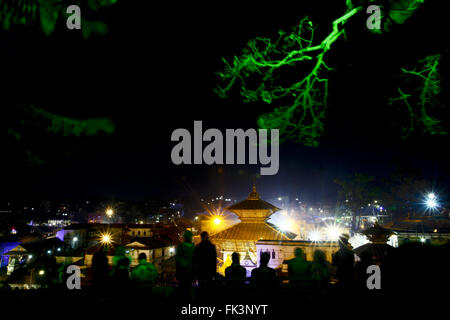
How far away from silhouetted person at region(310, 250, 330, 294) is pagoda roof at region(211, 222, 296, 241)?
8.24 metres

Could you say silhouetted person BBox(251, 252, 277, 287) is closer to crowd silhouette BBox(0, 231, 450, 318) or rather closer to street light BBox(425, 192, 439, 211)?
crowd silhouette BBox(0, 231, 450, 318)

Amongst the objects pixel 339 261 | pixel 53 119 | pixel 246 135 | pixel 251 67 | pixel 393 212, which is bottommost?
pixel 393 212

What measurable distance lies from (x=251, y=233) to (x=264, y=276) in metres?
9.35

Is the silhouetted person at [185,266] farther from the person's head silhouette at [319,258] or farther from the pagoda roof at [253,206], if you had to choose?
the pagoda roof at [253,206]

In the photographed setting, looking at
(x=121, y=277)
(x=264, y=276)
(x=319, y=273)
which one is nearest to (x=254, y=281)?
(x=264, y=276)

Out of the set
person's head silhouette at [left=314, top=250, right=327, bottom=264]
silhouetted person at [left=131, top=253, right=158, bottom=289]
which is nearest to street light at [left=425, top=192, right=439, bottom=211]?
person's head silhouette at [left=314, top=250, right=327, bottom=264]

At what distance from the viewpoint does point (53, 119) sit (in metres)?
4.30

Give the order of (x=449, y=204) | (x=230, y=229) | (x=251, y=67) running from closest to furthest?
(x=251, y=67), (x=230, y=229), (x=449, y=204)

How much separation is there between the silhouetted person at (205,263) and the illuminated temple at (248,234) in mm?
7450

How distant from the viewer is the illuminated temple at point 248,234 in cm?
1463
